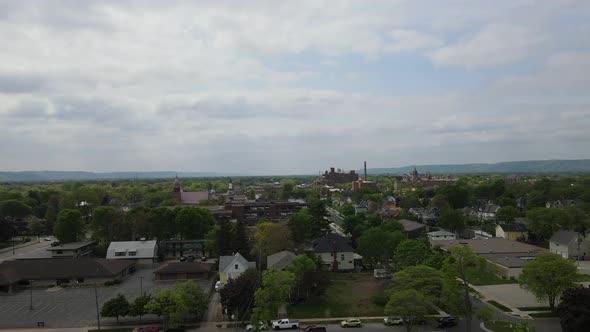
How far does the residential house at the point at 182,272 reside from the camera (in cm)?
3694

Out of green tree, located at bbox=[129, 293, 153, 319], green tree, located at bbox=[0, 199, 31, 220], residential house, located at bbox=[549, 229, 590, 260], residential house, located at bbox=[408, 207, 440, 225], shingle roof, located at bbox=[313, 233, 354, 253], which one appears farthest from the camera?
green tree, located at bbox=[0, 199, 31, 220]

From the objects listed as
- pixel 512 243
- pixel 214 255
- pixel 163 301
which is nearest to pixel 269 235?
pixel 214 255

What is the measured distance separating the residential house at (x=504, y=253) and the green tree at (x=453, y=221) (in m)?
9.23

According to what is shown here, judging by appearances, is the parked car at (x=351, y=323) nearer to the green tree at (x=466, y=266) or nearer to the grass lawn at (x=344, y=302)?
the grass lawn at (x=344, y=302)

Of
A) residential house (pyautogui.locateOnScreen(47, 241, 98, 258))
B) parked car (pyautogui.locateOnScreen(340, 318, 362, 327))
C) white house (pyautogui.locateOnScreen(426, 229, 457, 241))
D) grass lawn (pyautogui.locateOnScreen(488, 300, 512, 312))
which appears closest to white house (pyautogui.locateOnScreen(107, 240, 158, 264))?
residential house (pyautogui.locateOnScreen(47, 241, 98, 258))

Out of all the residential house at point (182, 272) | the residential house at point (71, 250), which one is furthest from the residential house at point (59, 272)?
the residential house at point (71, 250)

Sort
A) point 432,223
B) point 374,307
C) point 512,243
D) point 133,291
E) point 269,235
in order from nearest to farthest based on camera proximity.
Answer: point 374,307
point 133,291
point 269,235
point 512,243
point 432,223

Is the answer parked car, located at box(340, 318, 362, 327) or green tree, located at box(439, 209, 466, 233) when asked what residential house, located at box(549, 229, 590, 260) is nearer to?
green tree, located at box(439, 209, 466, 233)

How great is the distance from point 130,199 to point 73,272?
252 feet

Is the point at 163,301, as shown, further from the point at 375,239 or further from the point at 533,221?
the point at 533,221

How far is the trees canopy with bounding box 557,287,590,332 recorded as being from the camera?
19.8m

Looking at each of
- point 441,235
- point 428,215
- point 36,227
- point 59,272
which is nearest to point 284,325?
point 59,272

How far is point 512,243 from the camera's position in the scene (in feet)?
150

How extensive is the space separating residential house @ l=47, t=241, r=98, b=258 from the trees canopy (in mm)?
48135
